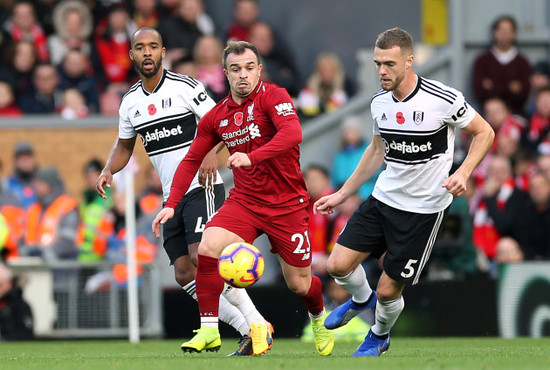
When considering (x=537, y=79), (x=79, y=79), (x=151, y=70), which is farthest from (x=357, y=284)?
(x=79, y=79)

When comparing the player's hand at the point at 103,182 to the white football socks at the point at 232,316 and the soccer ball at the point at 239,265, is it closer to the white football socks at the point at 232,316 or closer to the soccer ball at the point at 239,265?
the white football socks at the point at 232,316

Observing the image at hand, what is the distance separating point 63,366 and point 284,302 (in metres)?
5.52

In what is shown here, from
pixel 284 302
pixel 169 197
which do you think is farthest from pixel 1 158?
pixel 169 197

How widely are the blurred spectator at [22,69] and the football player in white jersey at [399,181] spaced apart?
28.0ft

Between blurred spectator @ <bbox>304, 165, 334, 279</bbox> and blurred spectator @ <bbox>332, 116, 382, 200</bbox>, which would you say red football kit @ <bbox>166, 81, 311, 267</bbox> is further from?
blurred spectator @ <bbox>332, 116, 382, 200</bbox>

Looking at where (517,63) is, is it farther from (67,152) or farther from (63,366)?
(63,366)

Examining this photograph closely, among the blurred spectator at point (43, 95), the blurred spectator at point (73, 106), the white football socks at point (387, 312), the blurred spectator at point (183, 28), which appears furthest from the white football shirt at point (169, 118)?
the blurred spectator at point (183, 28)

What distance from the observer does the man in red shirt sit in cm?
875

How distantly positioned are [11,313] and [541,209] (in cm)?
615

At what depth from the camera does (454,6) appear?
52.2ft

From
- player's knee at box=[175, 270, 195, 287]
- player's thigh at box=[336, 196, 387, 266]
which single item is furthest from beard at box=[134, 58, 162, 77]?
player's thigh at box=[336, 196, 387, 266]

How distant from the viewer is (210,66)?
1584 centimetres

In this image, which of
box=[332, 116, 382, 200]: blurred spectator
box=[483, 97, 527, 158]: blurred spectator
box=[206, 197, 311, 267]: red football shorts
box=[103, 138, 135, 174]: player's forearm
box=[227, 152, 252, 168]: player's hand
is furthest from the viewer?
box=[332, 116, 382, 200]: blurred spectator

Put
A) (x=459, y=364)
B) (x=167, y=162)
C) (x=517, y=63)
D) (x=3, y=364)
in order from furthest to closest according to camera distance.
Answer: (x=517, y=63) → (x=167, y=162) → (x=3, y=364) → (x=459, y=364)
